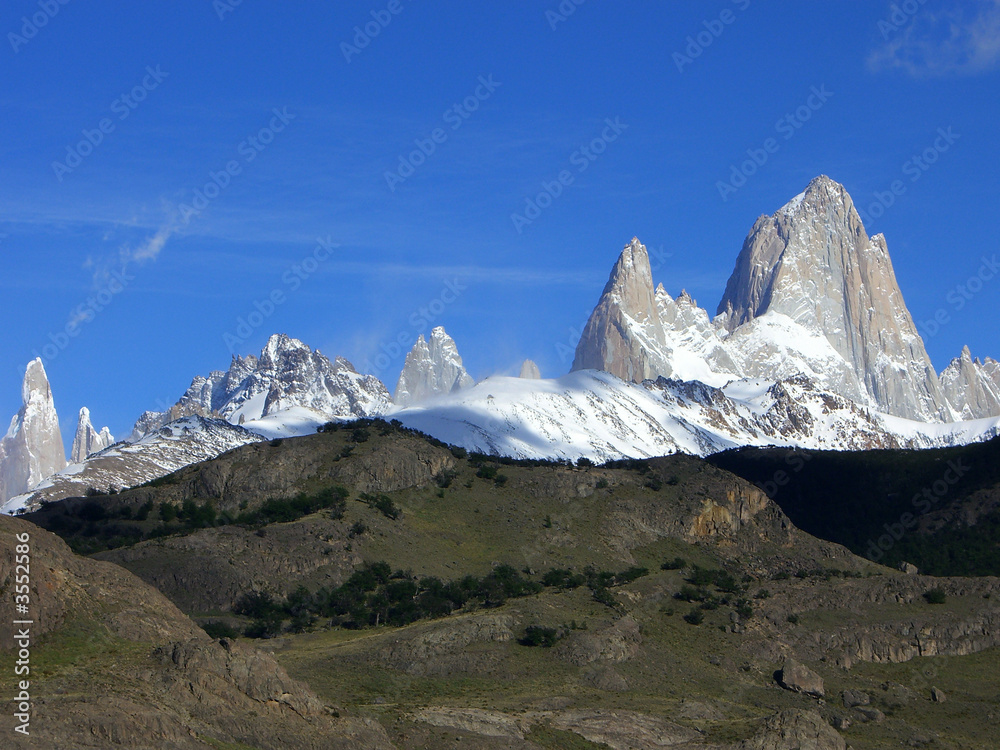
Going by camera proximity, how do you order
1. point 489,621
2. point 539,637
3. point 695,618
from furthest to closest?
point 695,618 < point 489,621 < point 539,637

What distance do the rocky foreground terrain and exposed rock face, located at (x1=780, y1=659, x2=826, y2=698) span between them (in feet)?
0.62

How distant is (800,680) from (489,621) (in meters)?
22.3

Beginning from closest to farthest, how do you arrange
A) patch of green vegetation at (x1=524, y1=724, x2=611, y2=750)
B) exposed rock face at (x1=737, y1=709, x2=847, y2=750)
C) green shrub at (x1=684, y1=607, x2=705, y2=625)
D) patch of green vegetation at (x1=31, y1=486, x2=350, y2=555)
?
patch of green vegetation at (x1=524, y1=724, x2=611, y2=750) → exposed rock face at (x1=737, y1=709, x2=847, y2=750) → green shrub at (x1=684, y1=607, x2=705, y2=625) → patch of green vegetation at (x1=31, y1=486, x2=350, y2=555)

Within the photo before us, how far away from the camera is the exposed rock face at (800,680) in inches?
3349

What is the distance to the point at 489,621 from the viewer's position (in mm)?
86250

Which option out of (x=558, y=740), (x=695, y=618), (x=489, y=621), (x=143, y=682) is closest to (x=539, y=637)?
(x=489, y=621)

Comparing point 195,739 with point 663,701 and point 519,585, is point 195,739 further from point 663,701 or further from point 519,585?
point 519,585

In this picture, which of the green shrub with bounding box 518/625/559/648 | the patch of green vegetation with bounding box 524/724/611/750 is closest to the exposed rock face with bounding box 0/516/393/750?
the patch of green vegetation with bounding box 524/724/611/750

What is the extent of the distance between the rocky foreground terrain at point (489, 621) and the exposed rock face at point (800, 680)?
189 millimetres

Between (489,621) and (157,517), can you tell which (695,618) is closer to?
(489,621)

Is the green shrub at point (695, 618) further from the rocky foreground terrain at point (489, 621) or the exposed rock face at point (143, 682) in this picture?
the exposed rock face at point (143, 682)

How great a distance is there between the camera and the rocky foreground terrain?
184 ft

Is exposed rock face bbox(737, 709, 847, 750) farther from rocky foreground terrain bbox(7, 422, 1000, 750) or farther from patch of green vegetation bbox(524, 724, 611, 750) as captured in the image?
patch of green vegetation bbox(524, 724, 611, 750)

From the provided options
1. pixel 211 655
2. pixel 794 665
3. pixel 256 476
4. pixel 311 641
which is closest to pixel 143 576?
pixel 311 641
